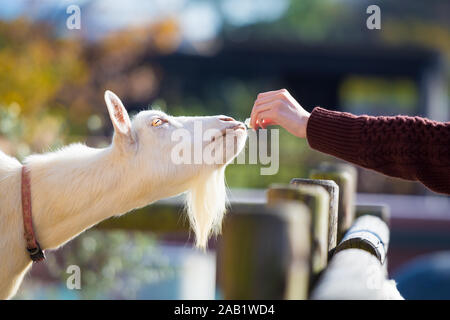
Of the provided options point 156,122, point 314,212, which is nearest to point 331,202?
point 314,212

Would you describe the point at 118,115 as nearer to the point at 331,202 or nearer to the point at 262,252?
the point at 331,202

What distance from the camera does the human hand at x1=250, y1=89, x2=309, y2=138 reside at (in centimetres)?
188

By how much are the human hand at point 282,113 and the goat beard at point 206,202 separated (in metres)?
0.41

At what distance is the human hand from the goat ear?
531 millimetres

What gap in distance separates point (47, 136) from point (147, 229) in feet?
4.79

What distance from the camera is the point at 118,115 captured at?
88.6 inches

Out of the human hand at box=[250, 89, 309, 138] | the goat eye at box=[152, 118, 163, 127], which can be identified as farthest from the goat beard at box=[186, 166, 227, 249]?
the human hand at box=[250, 89, 309, 138]

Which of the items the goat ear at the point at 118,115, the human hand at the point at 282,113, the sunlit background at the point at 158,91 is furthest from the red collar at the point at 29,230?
the sunlit background at the point at 158,91

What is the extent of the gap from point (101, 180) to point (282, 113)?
0.74 m
